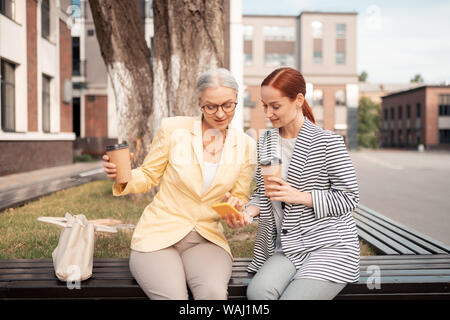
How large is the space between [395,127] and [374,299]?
63.6 m

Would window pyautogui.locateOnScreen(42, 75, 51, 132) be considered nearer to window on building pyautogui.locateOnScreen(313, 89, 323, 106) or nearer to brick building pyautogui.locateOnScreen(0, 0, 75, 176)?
brick building pyautogui.locateOnScreen(0, 0, 75, 176)

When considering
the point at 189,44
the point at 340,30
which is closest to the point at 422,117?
the point at 340,30

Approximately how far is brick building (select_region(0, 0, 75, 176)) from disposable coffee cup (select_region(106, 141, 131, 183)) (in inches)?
451

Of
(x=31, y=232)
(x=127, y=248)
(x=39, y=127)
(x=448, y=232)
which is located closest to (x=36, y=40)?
(x=39, y=127)

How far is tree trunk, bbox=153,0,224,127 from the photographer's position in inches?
250

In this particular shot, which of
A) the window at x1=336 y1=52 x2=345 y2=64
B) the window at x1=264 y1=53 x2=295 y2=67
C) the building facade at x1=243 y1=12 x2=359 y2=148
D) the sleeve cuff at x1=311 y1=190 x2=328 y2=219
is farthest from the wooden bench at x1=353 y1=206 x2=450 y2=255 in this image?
the window at x1=264 y1=53 x2=295 y2=67

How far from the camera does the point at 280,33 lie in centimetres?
4709

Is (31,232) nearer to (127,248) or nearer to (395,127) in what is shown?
(127,248)

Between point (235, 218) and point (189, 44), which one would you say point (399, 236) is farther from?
point (189, 44)

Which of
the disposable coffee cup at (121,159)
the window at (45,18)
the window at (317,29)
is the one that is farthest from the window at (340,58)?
the disposable coffee cup at (121,159)

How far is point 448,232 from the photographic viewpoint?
6.32 m

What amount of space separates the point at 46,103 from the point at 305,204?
16.4 m

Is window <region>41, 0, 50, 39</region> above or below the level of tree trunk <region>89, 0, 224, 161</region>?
above

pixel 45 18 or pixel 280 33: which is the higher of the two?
pixel 280 33
